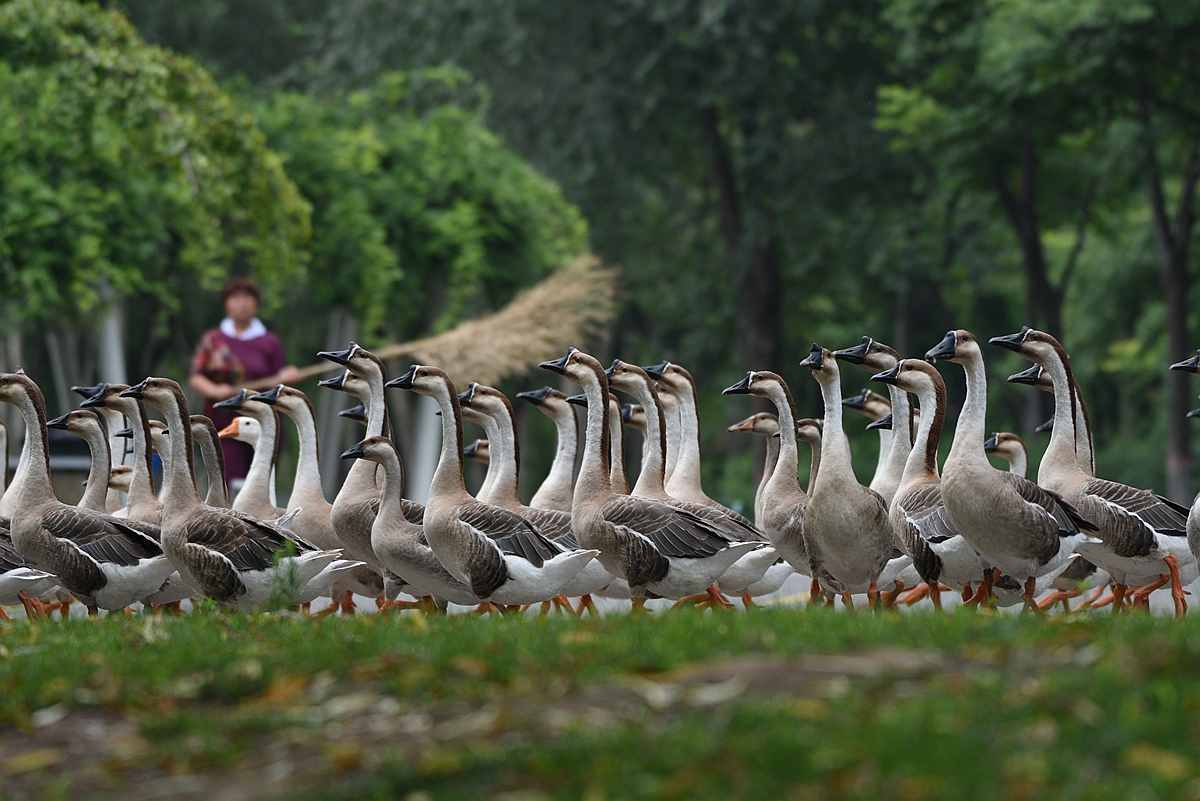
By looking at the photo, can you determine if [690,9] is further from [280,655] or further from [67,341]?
[280,655]

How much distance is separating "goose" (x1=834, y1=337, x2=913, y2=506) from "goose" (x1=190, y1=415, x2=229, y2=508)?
4854mm

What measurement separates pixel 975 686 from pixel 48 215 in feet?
51.7

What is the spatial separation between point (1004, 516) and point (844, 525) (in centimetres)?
102

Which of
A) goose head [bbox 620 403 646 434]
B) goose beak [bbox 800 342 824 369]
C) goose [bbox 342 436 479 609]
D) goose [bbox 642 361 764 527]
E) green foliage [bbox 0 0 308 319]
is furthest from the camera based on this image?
green foliage [bbox 0 0 308 319]

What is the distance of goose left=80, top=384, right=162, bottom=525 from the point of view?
10.9 metres

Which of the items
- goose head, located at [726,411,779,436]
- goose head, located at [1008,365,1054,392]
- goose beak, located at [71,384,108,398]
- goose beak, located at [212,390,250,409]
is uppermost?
goose beak, located at [71,384,108,398]

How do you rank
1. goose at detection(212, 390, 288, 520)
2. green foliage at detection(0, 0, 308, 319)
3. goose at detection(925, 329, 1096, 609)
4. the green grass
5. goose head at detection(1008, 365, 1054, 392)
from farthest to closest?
1. green foliage at detection(0, 0, 308, 319)
2. goose at detection(212, 390, 288, 520)
3. goose head at detection(1008, 365, 1054, 392)
4. goose at detection(925, 329, 1096, 609)
5. the green grass

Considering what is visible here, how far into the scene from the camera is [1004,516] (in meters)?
8.86

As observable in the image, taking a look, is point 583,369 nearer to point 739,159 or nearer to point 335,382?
point 335,382

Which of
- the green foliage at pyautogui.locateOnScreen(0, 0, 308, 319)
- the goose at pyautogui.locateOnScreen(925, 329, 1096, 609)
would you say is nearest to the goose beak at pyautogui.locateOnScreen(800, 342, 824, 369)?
the goose at pyautogui.locateOnScreen(925, 329, 1096, 609)

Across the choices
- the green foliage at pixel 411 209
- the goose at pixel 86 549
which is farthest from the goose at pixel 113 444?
the green foliage at pixel 411 209

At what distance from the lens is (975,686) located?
4.75 meters

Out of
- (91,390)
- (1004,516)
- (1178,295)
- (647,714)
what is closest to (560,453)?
(91,390)

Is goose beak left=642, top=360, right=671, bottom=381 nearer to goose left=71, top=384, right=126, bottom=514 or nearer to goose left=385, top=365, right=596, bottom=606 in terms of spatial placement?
goose left=385, top=365, right=596, bottom=606
